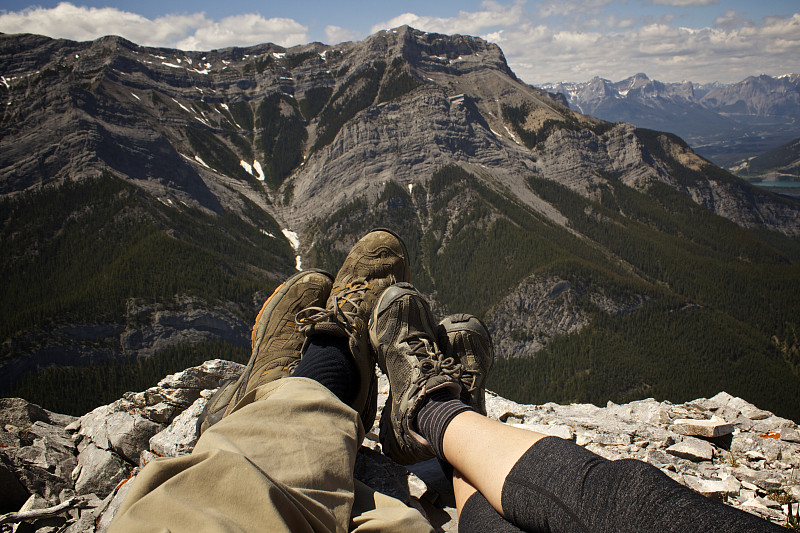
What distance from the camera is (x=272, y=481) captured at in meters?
2.04

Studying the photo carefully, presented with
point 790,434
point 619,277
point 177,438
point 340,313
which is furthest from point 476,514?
point 619,277

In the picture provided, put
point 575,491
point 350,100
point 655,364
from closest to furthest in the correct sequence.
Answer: point 575,491
point 655,364
point 350,100

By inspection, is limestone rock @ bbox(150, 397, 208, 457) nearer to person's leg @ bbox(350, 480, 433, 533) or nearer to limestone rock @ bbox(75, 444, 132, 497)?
limestone rock @ bbox(75, 444, 132, 497)

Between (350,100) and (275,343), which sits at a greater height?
(350,100)

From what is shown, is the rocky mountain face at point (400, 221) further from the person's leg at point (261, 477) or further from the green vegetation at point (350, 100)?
the person's leg at point (261, 477)

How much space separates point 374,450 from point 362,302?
2211 millimetres

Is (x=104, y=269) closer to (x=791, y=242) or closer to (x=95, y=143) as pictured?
(x=95, y=143)

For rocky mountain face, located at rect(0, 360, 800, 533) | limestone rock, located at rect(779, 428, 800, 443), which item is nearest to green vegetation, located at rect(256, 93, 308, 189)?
rocky mountain face, located at rect(0, 360, 800, 533)

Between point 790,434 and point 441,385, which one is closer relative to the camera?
point 441,385

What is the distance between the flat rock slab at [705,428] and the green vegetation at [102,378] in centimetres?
7528

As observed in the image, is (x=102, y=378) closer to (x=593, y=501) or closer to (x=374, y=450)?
(x=374, y=450)

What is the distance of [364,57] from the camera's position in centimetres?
19512

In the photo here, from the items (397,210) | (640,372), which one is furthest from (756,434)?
(397,210)

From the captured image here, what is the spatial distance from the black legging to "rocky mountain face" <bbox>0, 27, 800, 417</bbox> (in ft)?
305
